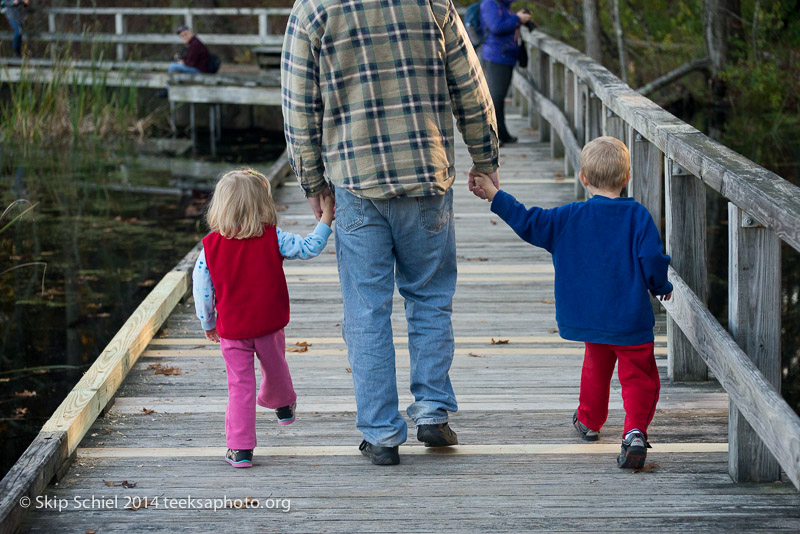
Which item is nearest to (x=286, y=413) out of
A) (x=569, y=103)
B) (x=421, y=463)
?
(x=421, y=463)

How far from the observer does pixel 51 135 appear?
614 inches

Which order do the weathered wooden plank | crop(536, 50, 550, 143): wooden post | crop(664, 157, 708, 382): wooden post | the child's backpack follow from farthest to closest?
1. crop(536, 50, 550, 143): wooden post
2. the child's backpack
3. crop(664, 157, 708, 382): wooden post
4. the weathered wooden plank

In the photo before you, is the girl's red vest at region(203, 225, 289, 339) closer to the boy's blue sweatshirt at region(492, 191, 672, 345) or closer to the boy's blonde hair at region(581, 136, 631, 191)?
the boy's blue sweatshirt at region(492, 191, 672, 345)

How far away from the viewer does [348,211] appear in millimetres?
3252

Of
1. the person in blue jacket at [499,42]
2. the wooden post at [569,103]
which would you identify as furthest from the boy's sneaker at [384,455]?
the person in blue jacket at [499,42]

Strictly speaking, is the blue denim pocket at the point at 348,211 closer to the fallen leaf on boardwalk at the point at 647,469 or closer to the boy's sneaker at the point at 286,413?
the boy's sneaker at the point at 286,413

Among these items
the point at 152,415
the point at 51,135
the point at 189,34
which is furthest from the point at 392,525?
the point at 189,34

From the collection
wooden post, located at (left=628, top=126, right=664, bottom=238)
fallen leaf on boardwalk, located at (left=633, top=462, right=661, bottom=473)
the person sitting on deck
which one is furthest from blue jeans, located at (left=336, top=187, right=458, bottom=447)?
the person sitting on deck

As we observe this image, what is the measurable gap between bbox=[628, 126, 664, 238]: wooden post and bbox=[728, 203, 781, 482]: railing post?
1.75m

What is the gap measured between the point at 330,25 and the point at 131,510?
1.58 m

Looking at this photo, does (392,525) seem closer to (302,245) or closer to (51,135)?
(302,245)

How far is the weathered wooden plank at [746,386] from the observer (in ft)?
8.34

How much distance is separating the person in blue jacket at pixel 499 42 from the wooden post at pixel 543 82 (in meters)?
1.45

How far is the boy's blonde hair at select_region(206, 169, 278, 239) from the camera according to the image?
3232 mm
